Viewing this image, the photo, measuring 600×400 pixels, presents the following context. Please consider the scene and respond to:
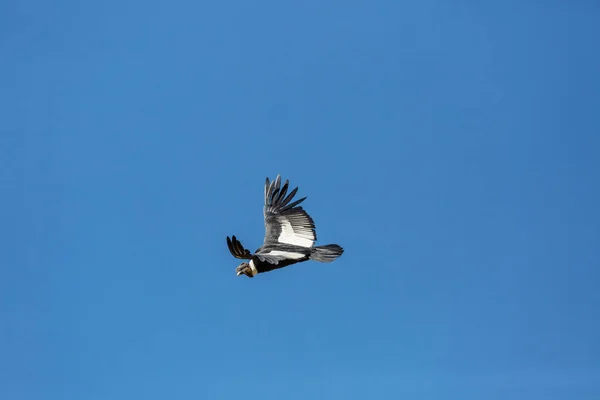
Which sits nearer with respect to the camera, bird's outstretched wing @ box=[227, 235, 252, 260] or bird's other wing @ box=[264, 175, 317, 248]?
bird's outstretched wing @ box=[227, 235, 252, 260]

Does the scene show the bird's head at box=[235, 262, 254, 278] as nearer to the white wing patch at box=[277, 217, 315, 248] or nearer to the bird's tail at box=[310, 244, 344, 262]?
the white wing patch at box=[277, 217, 315, 248]

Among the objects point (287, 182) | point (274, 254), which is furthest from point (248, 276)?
point (287, 182)

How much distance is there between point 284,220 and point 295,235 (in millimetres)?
1155

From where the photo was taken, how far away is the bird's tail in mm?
33594

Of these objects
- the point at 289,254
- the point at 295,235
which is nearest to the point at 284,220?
the point at 295,235

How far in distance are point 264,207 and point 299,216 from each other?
2115 millimetres

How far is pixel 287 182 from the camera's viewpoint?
36.7 meters

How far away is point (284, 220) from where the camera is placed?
119 ft

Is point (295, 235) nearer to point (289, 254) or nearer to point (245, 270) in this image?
point (289, 254)

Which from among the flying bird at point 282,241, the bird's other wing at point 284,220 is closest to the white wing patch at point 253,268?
the flying bird at point 282,241

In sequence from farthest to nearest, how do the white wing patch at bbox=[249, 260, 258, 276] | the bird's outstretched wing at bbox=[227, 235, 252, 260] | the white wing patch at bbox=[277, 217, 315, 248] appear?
the white wing patch at bbox=[277, 217, 315, 248] → the white wing patch at bbox=[249, 260, 258, 276] → the bird's outstretched wing at bbox=[227, 235, 252, 260]

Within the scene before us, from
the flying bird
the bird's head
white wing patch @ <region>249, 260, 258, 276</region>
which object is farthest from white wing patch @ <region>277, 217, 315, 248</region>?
the bird's head

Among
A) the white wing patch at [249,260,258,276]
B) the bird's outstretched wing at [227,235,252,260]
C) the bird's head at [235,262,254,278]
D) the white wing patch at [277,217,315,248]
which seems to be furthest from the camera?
the white wing patch at [277,217,315,248]

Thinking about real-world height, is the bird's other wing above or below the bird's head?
above
